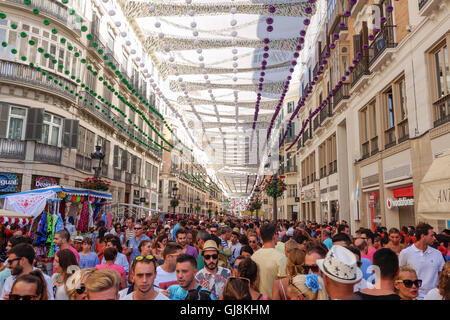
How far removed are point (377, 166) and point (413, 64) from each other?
5.22 m

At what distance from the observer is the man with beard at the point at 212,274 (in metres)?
4.44

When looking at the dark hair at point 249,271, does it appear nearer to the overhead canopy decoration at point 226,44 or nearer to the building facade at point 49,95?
the overhead canopy decoration at point 226,44

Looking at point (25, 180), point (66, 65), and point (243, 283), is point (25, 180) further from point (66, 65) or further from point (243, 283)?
point (243, 283)

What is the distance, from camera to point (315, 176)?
99.7ft

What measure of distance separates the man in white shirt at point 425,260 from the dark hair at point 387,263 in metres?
2.69

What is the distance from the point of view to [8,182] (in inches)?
762

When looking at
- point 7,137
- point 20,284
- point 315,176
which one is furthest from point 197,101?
point 20,284

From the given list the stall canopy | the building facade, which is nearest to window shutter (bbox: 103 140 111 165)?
the building facade

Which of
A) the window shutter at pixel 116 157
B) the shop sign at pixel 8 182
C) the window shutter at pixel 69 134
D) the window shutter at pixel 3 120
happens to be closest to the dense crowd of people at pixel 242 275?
the shop sign at pixel 8 182

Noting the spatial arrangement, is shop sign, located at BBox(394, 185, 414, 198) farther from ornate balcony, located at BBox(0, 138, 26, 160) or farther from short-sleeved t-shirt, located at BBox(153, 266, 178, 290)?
ornate balcony, located at BBox(0, 138, 26, 160)

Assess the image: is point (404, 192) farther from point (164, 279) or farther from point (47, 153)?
point (47, 153)

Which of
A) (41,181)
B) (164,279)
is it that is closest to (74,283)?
(164,279)
